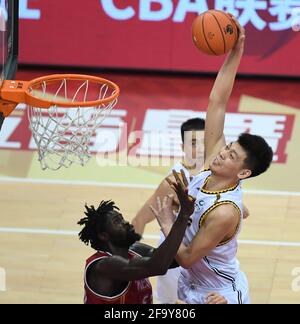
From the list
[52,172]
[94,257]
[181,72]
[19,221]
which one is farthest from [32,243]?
[181,72]

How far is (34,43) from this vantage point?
419 inches

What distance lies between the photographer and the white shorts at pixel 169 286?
229 inches

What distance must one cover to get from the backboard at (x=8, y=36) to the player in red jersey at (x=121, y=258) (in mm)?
1941

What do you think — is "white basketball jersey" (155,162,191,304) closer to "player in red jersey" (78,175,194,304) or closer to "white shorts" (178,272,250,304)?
"white shorts" (178,272,250,304)

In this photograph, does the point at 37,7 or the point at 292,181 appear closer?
the point at 292,181

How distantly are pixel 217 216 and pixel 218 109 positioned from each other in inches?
31.9

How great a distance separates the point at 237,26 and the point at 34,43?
5.68 m

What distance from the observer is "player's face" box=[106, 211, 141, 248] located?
185 inches

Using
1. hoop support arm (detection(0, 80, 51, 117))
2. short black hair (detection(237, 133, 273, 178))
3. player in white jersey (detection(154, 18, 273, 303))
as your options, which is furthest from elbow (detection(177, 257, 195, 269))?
hoop support arm (detection(0, 80, 51, 117))

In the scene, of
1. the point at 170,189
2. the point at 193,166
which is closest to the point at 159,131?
the point at 193,166

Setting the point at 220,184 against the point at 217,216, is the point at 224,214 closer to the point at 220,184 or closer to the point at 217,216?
the point at 217,216

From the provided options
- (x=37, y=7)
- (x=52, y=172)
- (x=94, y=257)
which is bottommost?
(x=52, y=172)
